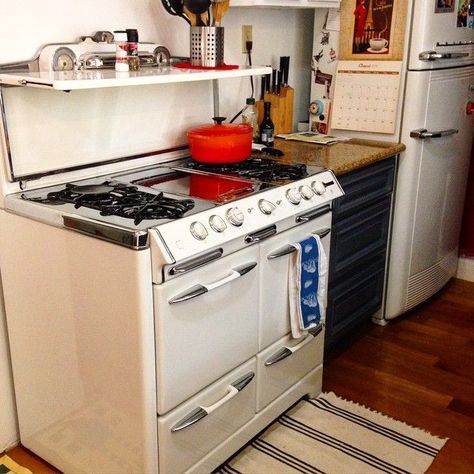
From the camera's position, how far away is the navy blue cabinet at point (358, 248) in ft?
8.09

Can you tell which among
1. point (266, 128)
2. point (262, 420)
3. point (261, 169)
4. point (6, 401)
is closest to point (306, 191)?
point (261, 169)

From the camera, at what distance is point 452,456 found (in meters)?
2.12

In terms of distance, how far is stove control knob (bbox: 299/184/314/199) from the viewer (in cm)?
204

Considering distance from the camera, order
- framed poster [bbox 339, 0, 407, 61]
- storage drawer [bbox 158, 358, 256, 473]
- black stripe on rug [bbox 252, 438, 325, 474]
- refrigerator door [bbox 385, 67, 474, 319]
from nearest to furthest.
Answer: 1. storage drawer [bbox 158, 358, 256, 473]
2. black stripe on rug [bbox 252, 438, 325, 474]
3. framed poster [bbox 339, 0, 407, 61]
4. refrigerator door [bbox 385, 67, 474, 319]

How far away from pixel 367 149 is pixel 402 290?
0.75m

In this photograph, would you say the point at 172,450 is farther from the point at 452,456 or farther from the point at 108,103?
the point at 108,103

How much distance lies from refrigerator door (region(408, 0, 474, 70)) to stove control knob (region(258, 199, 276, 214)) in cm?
118

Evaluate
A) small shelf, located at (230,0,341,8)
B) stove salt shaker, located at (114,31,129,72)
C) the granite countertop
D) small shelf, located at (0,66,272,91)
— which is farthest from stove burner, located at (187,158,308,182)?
small shelf, located at (230,0,341,8)

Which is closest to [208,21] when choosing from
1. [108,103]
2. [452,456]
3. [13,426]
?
[108,103]

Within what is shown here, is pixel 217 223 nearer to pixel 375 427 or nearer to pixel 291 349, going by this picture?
pixel 291 349

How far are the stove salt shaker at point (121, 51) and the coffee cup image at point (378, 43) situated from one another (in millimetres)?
1268

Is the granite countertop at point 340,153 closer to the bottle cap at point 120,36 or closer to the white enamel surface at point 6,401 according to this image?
the bottle cap at point 120,36

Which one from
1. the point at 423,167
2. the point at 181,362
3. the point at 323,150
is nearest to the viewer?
the point at 181,362

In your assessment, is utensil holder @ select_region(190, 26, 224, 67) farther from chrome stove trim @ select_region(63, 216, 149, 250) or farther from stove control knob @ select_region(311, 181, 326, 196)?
chrome stove trim @ select_region(63, 216, 149, 250)
